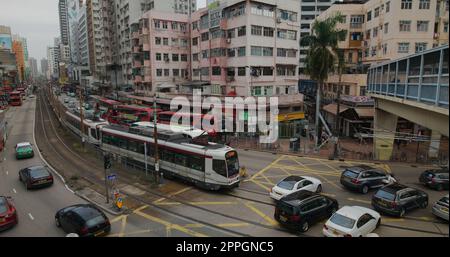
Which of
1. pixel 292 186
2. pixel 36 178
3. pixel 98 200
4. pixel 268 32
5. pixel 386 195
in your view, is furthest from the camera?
pixel 268 32

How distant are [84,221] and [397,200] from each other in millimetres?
15828

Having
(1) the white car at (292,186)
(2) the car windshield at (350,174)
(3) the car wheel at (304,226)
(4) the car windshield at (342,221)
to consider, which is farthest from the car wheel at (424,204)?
(3) the car wheel at (304,226)

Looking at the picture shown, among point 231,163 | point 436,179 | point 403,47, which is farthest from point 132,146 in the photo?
point 403,47

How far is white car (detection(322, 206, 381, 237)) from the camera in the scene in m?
13.1

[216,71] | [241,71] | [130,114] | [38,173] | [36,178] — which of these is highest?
[216,71]

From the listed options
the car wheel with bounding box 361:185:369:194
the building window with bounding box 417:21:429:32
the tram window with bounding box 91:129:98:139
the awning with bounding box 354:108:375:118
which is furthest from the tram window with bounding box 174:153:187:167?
the building window with bounding box 417:21:429:32

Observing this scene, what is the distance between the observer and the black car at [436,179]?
19933mm

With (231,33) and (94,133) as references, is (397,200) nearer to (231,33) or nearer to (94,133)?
(94,133)

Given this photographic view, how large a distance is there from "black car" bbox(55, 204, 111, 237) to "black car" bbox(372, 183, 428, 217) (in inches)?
564

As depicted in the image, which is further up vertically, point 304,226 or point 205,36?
point 205,36

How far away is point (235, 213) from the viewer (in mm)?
16688

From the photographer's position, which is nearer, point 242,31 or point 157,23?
point 242,31

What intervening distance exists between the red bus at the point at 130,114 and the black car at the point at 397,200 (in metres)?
29.0

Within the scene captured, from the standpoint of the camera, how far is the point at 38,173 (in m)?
21.5
